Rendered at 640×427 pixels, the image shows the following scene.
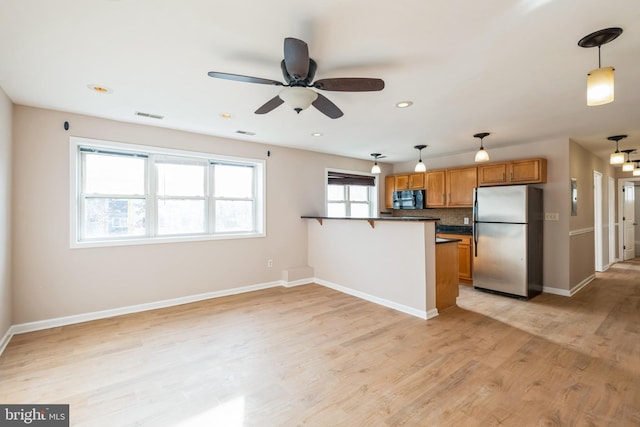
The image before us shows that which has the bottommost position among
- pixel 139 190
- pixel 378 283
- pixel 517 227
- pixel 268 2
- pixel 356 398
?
A: pixel 356 398

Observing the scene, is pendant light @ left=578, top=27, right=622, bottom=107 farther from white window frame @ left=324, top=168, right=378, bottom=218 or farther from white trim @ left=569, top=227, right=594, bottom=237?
white window frame @ left=324, top=168, right=378, bottom=218

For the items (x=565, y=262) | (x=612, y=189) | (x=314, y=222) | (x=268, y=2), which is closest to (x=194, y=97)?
(x=268, y=2)

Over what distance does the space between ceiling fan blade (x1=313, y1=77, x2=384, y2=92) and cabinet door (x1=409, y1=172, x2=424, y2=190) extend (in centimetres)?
433

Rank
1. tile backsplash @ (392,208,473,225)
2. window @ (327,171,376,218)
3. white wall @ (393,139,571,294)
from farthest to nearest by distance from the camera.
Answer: window @ (327,171,376,218) < tile backsplash @ (392,208,473,225) < white wall @ (393,139,571,294)

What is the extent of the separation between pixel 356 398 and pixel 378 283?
7.06 feet

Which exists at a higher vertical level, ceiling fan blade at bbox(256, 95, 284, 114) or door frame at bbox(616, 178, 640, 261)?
ceiling fan blade at bbox(256, 95, 284, 114)

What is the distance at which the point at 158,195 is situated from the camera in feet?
13.2

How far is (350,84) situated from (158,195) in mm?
3209

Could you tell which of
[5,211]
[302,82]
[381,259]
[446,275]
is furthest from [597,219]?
[5,211]

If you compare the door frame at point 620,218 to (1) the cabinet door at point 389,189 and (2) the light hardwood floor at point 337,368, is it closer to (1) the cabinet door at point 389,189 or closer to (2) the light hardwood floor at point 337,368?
(2) the light hardwood floor at point 337,368

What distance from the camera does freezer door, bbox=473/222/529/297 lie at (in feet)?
13.7

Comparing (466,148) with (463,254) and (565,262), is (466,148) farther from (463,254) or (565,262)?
(565,262)

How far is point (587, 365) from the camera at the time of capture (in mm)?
2416

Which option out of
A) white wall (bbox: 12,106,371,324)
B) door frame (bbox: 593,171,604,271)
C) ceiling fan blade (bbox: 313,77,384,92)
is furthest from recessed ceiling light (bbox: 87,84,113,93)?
door frame (bbox: 593,171,604,271)
